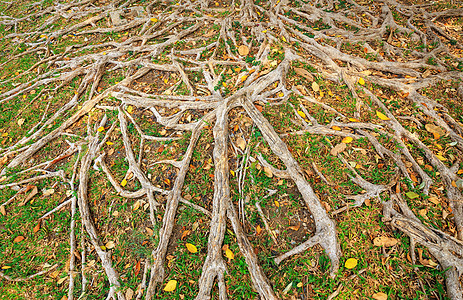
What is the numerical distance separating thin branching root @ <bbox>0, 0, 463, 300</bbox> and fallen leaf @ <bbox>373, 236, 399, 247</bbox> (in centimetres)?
8

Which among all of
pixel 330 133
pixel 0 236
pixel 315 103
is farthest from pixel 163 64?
pixel 0 236

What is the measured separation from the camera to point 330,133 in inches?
110

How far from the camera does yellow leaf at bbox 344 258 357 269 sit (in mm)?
1996

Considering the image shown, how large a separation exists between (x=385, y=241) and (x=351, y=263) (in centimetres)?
43

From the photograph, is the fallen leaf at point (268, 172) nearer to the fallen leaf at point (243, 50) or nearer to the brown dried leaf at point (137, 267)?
the brown dried leaf at point (137, 267)

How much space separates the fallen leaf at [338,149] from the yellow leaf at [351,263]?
45.7 inches

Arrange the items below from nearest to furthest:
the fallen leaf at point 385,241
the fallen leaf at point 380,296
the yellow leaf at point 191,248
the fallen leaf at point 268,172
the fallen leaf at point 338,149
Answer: the fallen leaf at point 380,296 → the fallen leaf at point 385,241 → the yellow leaf at point 191,248 → the fallen leaf at point 268,172 → the fallen leaf at point 338,149

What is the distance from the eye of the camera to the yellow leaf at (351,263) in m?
2.00

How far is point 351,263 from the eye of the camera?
2010 millimetres

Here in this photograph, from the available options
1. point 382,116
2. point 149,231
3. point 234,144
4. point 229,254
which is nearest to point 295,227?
point 229,254

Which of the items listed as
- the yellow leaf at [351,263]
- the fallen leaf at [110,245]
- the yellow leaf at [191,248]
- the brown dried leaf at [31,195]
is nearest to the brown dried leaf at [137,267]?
the fallen leaf at [110,245]

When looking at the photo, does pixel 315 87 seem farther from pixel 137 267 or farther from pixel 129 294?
pixel 129 294

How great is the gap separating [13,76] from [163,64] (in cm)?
317

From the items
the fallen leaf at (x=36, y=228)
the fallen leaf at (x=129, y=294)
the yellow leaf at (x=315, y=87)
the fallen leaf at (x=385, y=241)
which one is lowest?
the fallen leaf at (x=385, y=241)
